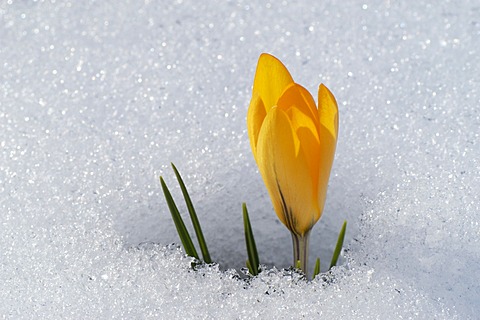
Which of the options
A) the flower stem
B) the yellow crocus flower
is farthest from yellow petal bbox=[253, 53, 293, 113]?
the flower stem

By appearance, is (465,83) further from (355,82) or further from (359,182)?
(359,182)

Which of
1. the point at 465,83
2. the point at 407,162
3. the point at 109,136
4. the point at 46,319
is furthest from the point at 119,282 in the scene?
the point at 465,83

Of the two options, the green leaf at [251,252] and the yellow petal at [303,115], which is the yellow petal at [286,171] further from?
the green leaf at [251,252]

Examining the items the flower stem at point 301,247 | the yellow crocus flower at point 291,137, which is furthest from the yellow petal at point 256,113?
the flower stem at point 301,247

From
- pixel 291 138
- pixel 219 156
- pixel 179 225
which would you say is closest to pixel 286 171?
pixel 291 138

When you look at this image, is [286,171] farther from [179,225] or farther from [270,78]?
[179,225]

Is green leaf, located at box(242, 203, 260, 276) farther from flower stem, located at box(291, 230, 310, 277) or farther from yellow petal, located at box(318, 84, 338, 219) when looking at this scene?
yellow petal, located at box(318, 84, 338, 219)
